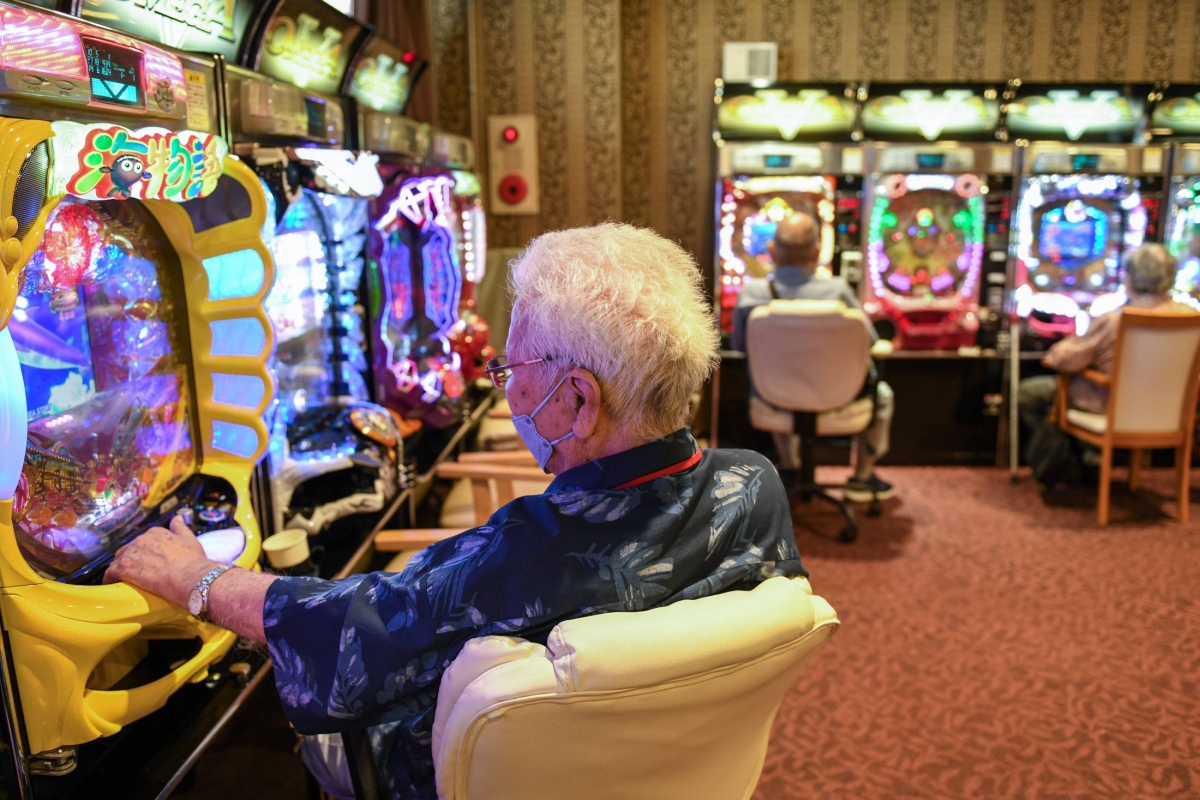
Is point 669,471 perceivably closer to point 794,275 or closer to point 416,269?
point 416,269

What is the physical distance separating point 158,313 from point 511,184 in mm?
3756

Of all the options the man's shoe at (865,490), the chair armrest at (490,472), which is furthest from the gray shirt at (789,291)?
the chair armrest at (490,472)

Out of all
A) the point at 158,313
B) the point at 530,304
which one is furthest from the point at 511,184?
the point at 530,304

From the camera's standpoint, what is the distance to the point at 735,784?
4.12 feet

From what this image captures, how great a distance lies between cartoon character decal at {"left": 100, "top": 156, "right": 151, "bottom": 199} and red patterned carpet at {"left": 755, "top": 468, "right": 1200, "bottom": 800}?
6.35 feet

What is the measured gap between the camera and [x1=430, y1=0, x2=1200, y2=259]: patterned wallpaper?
507cm

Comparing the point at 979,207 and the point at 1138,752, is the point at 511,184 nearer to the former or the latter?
the point at 979,207

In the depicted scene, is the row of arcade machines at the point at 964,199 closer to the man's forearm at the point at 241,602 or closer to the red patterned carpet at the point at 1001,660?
the red patterned carpet at the point at 1001,660

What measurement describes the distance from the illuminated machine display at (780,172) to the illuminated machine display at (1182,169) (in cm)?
157

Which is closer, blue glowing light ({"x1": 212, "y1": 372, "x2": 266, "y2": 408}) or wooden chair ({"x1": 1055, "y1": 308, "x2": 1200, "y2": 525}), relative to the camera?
blue glowing light ({"x1": 212, "y1": 372, "x2": 266, "y2": 408})

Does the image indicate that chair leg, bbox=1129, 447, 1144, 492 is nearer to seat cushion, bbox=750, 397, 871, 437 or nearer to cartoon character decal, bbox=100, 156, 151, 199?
seat cushion, bbox=750, 397, 871, 437

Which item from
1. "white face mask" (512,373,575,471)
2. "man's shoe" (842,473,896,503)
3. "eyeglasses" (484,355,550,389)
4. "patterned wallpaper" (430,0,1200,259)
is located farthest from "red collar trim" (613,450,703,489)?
"patterned wallpaper" (430,0,1200,259)

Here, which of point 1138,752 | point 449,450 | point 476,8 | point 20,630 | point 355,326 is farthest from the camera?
point 476,8

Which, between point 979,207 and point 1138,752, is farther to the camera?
point 979,207
